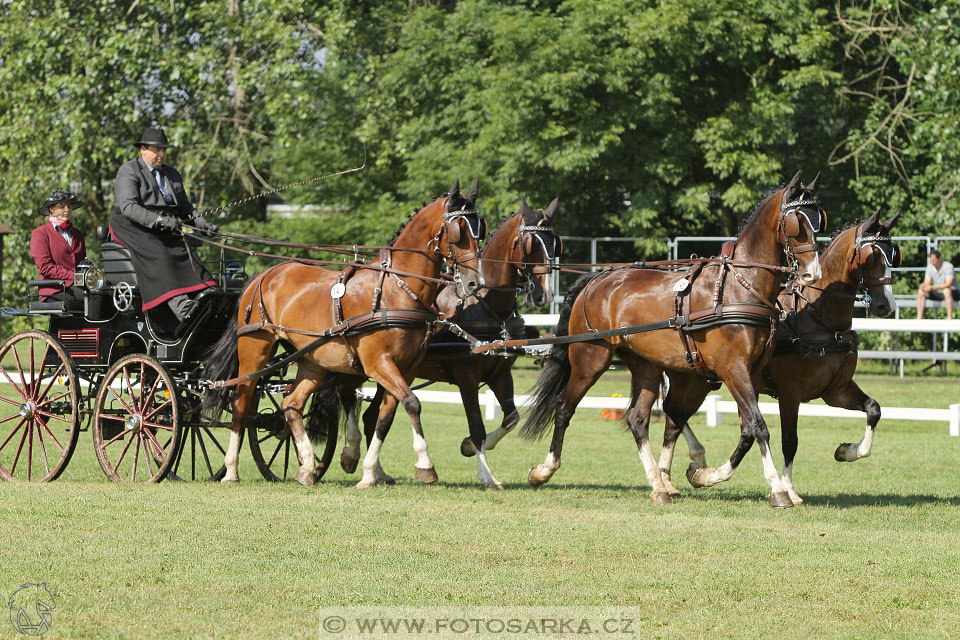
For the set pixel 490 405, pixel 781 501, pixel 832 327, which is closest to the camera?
pixel 781 501

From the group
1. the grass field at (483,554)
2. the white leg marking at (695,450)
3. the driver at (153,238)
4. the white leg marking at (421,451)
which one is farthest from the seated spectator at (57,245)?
the white leg marking at (695,450)

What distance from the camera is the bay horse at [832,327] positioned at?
389 inches

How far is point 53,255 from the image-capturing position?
1143 centimetres

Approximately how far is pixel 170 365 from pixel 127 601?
5.24 meters

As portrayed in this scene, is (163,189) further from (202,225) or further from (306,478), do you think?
(306,478)

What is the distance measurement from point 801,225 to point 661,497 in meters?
2.32

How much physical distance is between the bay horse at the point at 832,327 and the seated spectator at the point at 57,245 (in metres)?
5.63

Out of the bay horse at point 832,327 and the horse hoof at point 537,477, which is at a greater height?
the bay horse at point 832,327

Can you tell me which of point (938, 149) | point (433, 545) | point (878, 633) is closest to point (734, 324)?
point (433, 545)

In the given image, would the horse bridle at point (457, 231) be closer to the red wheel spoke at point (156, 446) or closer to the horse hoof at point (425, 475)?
the horse hoof at point (425, 475)

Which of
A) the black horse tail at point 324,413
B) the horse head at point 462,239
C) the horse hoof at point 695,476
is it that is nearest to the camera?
the horse head at point 462,239

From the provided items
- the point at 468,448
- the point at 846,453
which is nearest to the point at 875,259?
the point at 846,453

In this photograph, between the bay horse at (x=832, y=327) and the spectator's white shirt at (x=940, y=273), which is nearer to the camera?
the bay horse at (x=832, y=327)

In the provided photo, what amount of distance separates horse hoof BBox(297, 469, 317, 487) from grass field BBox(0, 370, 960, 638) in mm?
190
